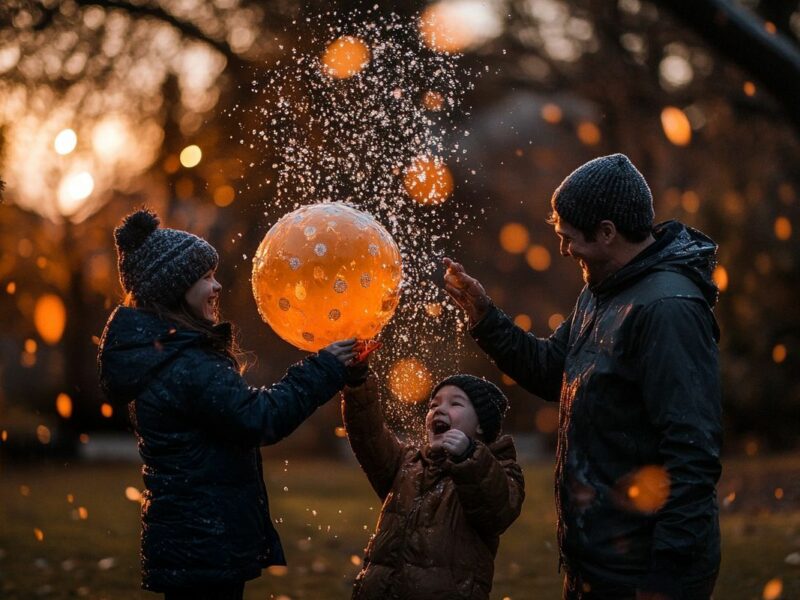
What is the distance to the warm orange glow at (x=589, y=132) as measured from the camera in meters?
16.8

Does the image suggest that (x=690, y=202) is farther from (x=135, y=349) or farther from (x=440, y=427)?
(x=135, y=349)

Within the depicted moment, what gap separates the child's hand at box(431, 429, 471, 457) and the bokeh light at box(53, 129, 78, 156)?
449 inches

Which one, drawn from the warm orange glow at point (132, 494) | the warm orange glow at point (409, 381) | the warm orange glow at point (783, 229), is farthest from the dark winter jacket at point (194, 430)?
the warm orange glow at point (783, 229)

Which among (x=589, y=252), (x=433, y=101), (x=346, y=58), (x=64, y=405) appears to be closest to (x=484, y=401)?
(x=589, y=252)

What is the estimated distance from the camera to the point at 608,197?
336 centimetres

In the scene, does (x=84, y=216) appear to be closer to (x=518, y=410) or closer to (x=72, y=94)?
(x=72, y=94)

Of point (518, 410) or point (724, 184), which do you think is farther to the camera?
point (518, 410)

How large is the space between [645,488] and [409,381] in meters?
2.13

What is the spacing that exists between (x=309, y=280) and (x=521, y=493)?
1070 millimetres

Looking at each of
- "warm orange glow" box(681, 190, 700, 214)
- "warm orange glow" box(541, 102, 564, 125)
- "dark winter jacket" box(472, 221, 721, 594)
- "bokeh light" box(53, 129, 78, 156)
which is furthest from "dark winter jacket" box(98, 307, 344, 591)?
"warm orange glow" box(541, 102, 564, 125)

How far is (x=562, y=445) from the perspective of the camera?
3.42 meters

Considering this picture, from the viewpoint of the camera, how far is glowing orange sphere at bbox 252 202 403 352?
3.83 m

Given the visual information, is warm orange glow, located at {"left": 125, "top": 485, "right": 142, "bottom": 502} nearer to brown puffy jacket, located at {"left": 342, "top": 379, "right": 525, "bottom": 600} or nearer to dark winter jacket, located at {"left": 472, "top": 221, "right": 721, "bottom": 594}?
brown puffy jacket, located at {"left": 342, "top": 379, "right": 525, "bottom": 600}

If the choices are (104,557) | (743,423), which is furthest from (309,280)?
(743,423)
